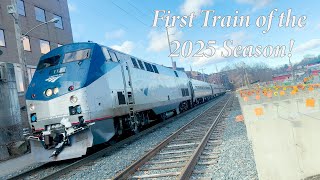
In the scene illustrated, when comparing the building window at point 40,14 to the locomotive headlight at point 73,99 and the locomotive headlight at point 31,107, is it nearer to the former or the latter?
the locomotive headlight at point 31,107

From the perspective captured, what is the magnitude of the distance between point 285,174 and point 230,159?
259cm

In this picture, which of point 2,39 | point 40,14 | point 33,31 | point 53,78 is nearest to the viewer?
point 53,78

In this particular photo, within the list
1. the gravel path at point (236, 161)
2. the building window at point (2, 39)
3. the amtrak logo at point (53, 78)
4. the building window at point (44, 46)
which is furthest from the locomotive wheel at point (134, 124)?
the building window at point (44, 46)

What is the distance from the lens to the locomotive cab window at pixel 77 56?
932 cm

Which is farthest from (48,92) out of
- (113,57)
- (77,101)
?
(113,57)

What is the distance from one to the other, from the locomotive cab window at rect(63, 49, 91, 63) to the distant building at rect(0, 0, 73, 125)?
559 inches

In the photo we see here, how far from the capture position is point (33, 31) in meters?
26.9

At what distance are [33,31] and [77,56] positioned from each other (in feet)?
65.0

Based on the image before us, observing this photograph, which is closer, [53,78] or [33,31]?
[53,78]

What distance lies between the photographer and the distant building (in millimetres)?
23938

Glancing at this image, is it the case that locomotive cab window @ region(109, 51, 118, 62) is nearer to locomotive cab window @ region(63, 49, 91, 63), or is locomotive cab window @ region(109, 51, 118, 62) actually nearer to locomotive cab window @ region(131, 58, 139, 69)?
locomotive cab window @ region(63, 49, 91, 63)

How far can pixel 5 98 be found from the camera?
13469mm

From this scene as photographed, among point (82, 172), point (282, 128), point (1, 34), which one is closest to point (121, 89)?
point (82, 172)

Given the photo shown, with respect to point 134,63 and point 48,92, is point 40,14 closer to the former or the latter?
point 134,63
